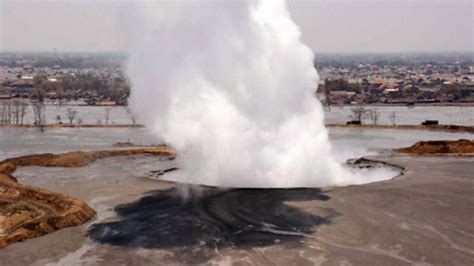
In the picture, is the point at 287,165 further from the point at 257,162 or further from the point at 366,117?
the point at 366,117

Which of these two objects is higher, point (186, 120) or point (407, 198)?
point (186, 120)

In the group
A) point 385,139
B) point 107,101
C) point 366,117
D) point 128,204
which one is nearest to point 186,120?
point 128,204

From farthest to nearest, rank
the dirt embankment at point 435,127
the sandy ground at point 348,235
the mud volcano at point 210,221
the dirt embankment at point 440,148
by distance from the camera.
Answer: the dirt embankment at point 435,127
the dirt embankment at point 440,148
the mud volcano at point 210,221
the sandy ground at point 348,235

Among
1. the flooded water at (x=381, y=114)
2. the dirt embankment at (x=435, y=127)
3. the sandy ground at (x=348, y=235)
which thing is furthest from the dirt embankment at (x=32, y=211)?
the flooded water at (x=381, y=114)

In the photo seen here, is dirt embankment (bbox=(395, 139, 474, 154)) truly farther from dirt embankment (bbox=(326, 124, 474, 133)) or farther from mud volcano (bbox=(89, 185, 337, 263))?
mud volcano (bbox=(89, 185, 337, 263))

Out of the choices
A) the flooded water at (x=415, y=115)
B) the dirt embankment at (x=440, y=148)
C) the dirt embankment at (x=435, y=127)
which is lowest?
the dirt embankment at (x=440, y=148)

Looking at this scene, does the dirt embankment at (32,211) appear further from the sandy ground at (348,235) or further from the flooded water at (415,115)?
the flooded water at (415,115)

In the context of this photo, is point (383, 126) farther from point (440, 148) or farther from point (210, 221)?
point (210, 221)
